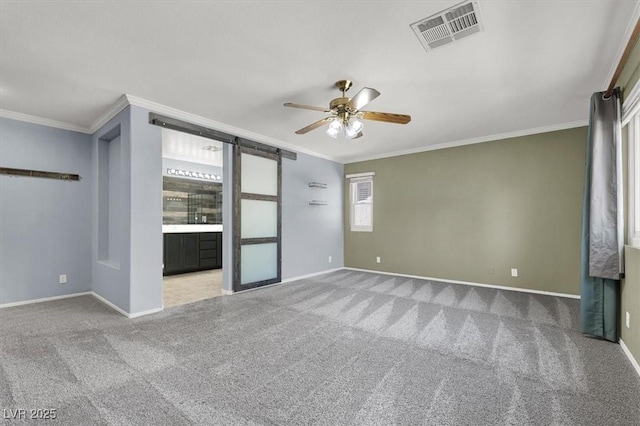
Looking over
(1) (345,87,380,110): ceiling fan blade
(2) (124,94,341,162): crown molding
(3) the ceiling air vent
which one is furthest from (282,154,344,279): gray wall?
(3) the ceiling air vent

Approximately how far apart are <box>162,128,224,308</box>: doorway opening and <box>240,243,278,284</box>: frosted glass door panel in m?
0.56

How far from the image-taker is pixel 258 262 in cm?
488

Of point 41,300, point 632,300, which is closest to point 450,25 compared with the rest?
point 632,300

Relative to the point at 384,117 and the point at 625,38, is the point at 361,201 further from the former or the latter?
the point at 625,38

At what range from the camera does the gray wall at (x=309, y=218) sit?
544 centimetres

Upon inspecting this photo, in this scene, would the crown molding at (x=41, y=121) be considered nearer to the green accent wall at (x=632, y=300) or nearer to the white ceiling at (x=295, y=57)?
the white ceiling at (x=295, y=57)

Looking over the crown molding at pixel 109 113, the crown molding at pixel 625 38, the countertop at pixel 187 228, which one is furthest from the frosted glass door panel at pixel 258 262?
the crown molding at pixel 625 38

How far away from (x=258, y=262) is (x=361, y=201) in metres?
2.82

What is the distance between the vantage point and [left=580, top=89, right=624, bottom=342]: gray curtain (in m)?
2.60

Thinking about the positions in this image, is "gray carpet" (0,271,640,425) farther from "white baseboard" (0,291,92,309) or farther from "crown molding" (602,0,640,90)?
"crown molding" (602,0,640,90)

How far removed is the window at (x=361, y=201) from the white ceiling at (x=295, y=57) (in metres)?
2.59

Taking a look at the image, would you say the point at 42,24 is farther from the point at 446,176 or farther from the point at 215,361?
the point at 446,176

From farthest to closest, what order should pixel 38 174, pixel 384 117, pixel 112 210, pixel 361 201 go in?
1. pixel 361 201
2. pixel 112 210
3. pixel 38 174
4. pixel 384 117

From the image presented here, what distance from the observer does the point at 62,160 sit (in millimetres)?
4273
